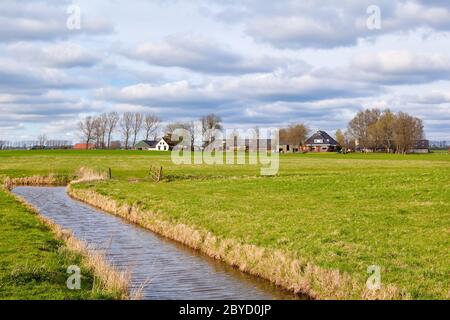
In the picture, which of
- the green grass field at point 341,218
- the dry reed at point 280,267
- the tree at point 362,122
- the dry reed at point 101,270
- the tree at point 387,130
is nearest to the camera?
the dry reed at point 280,267

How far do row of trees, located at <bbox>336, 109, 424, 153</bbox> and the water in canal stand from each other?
465 feet

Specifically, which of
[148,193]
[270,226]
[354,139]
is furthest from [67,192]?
[354,139]

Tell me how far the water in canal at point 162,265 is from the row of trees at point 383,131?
465 feet

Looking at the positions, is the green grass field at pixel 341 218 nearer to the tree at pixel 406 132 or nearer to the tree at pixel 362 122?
the tree at pixel 406 132

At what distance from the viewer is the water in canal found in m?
16.7

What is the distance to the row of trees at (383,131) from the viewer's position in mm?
160125

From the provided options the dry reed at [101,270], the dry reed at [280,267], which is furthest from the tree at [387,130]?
the dry reed at [101,270]

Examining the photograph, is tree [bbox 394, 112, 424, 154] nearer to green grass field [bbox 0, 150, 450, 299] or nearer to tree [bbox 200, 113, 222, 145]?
tree [bbox 200, 113, 222, 145]

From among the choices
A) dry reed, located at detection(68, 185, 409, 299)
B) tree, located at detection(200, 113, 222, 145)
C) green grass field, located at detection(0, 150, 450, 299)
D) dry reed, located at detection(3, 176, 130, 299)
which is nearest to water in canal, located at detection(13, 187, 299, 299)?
dry reed, located at detection(68, 185, 409, 299)

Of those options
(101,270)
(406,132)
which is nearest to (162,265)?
(101,270)

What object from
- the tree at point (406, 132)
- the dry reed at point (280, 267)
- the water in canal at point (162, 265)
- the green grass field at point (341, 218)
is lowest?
the water in canal at point (162, 265)

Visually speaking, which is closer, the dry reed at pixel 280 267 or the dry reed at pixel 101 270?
the dry reed at pixel 280 267
